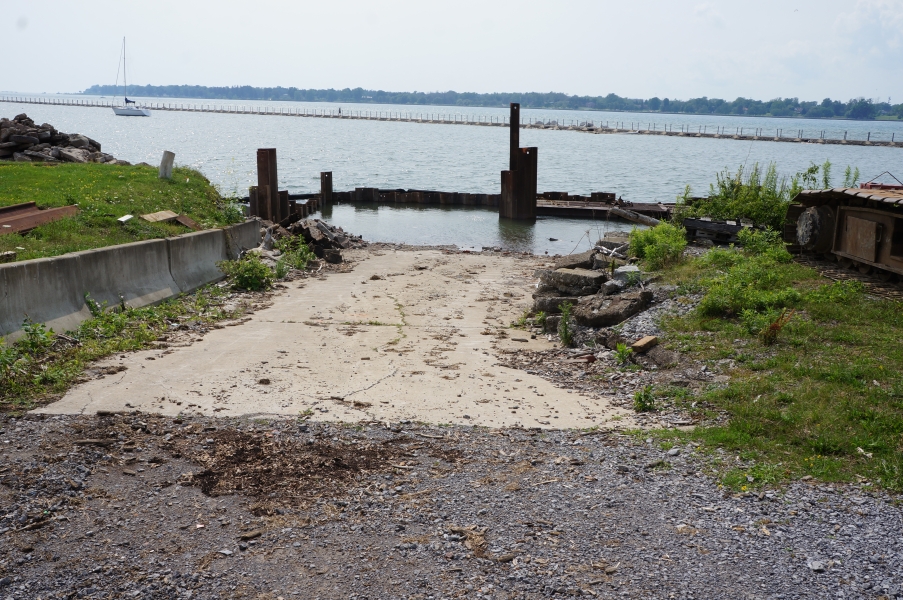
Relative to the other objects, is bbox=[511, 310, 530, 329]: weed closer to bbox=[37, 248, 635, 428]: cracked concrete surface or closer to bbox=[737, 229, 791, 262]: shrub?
bbox=[37, 248, 635, 428]: cracked concrete surface

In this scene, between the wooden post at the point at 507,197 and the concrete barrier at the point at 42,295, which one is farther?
the wooden post at the point at 507,197

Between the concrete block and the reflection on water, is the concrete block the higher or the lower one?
the higher one

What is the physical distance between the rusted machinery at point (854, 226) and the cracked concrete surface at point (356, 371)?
4.87m

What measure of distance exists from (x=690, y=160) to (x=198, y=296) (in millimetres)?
80868

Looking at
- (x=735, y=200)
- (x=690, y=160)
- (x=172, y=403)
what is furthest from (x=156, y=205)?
(x=690, y=160)

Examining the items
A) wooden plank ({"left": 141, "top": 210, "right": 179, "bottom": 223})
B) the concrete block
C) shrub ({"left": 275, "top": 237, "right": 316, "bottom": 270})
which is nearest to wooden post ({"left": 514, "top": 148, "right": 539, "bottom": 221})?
shrub ({"left": 275, "top": 237, "right": 316, "bottom": 270})

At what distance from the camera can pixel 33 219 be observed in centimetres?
1162

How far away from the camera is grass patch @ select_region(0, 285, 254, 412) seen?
7.71m

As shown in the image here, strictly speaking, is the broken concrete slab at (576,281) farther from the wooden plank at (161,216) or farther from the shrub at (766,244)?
the wooden plank at (161,216)

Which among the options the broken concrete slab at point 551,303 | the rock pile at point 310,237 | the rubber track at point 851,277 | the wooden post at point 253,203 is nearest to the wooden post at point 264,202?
the wooden post at point 253,203

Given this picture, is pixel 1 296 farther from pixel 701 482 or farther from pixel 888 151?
pixel 888 151

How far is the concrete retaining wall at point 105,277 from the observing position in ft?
29.6

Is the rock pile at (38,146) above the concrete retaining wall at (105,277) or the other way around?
above

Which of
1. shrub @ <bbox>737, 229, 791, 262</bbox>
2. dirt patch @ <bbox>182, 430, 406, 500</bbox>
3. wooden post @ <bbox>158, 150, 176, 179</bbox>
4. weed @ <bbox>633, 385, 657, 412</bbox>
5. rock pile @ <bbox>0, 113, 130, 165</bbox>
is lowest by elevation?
dirt patch @ <bbox>182, 430, 406, 500</bbox>
